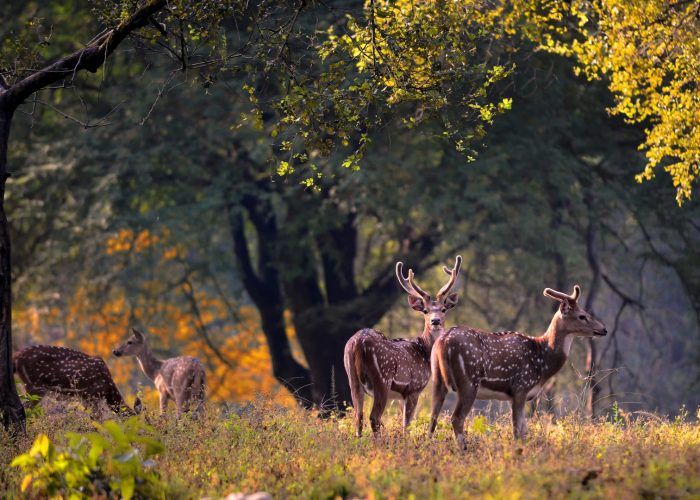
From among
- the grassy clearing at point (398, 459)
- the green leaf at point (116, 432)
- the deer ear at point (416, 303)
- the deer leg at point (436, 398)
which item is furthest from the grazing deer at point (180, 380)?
the green leaf at point (116, 432)

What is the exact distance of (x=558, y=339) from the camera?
13617 mm

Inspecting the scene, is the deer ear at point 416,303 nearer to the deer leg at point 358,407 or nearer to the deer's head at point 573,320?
the deer leg at point 358,407

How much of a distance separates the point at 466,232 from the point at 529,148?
281 centimetres

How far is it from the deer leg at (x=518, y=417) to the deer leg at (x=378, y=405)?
1.44 metres

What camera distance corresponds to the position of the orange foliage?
2918 cm

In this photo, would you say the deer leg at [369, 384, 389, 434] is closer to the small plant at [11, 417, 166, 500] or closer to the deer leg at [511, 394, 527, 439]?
the deer leg at [511, 394, 527, 439]

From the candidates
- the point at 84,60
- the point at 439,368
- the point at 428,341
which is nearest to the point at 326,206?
the point at 428,341

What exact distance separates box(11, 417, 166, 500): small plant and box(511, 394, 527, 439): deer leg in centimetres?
410

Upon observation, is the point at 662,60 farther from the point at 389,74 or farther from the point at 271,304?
the point at 271,304

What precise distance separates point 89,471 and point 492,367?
4575 millimetres

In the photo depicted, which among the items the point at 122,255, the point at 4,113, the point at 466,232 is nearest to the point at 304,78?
the point at 4,113

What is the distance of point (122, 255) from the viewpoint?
2756 centimetres

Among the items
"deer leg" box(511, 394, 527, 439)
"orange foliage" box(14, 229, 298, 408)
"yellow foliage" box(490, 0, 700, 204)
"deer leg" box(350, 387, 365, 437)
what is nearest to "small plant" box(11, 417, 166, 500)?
"deer leg" box(350, 387, 365, 437)

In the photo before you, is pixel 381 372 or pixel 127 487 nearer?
pixel 127 487
